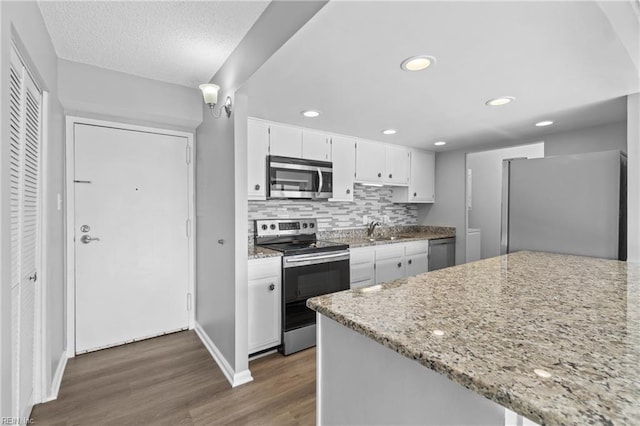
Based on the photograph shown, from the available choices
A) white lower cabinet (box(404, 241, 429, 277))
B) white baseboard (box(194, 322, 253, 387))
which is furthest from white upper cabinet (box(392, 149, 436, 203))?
white baseboard (box(194, 322, 253, 387))

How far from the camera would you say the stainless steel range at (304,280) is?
2.55m

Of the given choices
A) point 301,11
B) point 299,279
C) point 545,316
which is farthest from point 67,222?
point 545,316

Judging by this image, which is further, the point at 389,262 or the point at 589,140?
the point at 389,262

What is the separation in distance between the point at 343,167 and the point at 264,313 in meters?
1.85

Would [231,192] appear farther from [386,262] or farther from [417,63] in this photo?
[386,262]

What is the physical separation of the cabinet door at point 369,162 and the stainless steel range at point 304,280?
1114 millimetres

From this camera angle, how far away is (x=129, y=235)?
273 cm

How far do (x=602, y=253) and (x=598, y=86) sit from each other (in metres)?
1.18

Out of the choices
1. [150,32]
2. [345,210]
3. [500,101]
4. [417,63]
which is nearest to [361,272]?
[345,210]

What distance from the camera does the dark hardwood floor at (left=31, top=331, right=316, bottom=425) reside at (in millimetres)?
1763

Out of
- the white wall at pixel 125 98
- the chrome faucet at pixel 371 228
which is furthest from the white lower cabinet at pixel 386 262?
the white wall at pixel 125 98

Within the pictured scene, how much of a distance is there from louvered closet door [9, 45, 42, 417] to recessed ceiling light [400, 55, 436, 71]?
197 cm

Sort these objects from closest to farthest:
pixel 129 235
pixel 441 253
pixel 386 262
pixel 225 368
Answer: pixel 225 368
pixel 129 235
pixel 386 262
pixel 441 253

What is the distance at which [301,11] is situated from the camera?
1.37 meters
